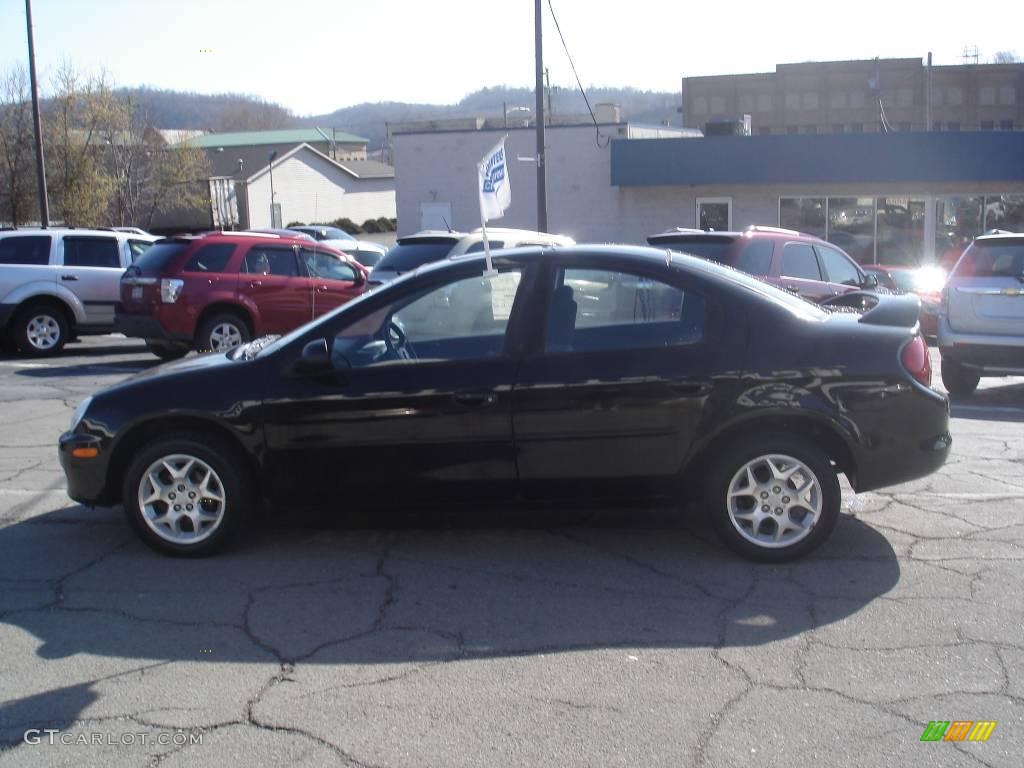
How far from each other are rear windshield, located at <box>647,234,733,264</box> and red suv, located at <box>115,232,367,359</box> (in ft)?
17.3

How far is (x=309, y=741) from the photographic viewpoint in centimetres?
402

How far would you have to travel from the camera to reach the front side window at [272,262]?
1412 centimetres

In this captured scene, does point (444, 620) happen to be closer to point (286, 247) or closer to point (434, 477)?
point (434, 477)

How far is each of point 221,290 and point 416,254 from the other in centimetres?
244

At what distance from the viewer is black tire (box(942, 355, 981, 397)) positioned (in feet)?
37.2

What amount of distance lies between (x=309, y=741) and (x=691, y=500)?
8.58 feet

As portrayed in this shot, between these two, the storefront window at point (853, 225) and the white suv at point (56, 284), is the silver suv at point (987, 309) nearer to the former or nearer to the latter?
the white suv at point (56, 284)

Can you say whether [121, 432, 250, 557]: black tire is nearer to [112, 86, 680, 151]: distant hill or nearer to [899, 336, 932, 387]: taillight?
[899, 336, 932, 387]: taillight

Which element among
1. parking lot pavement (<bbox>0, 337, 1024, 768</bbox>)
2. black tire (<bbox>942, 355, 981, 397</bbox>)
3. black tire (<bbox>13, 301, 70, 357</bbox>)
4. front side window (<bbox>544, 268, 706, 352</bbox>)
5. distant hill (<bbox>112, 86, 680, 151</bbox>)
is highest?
distant hill (<bbox>112, 86, 680, 151</bbox>)

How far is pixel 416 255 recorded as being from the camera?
13984 millimetres

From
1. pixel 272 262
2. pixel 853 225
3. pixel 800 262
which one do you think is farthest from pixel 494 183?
pixel 853 225

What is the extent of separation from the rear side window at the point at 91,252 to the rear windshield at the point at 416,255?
14.5 ft

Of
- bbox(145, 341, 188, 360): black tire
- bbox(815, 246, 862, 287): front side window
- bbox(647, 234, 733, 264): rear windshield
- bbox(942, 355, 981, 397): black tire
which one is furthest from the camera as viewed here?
bbox(145, 341, 188, 360): black tire

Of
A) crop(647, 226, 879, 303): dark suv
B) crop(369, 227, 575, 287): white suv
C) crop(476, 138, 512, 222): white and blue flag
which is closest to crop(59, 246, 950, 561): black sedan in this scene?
crop(476, 138, 512, 222): white and blue flag
